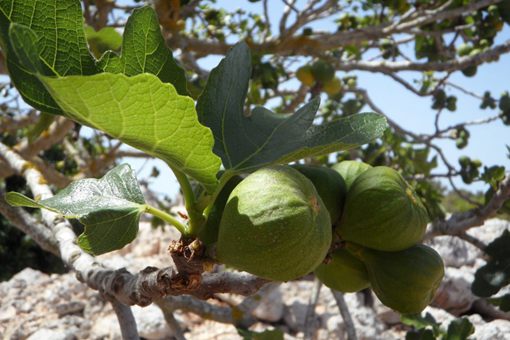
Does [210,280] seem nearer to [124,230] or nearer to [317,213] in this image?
[124,230]

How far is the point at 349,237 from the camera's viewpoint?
3.61 ft

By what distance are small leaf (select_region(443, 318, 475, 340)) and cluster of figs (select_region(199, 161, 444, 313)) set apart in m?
1.08

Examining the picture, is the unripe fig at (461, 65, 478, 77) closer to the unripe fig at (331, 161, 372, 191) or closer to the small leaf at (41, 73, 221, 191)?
the unripe fig at (331, 161, 372, 191)

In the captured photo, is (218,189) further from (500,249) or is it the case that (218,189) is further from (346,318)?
(346,318)

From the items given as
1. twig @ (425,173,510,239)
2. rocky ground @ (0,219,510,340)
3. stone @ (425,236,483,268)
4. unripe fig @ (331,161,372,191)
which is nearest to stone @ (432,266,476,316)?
rocky ground @ (0,219,510,340)

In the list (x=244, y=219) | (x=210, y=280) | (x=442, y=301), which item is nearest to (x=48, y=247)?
(x=210, y=280)

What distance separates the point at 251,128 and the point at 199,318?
16.3ft

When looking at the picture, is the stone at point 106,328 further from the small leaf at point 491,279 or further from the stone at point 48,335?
the small leaf at point 491,279

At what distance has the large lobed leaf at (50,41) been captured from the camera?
80 centimetres

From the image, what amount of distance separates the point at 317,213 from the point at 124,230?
36 cm

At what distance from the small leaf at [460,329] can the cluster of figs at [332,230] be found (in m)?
1.08

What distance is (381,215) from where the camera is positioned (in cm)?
103

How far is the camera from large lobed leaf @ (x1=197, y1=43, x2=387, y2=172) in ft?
3.30

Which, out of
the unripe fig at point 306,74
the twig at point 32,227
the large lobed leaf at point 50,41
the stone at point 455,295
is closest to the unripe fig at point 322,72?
the unripe fig at point 306,74
